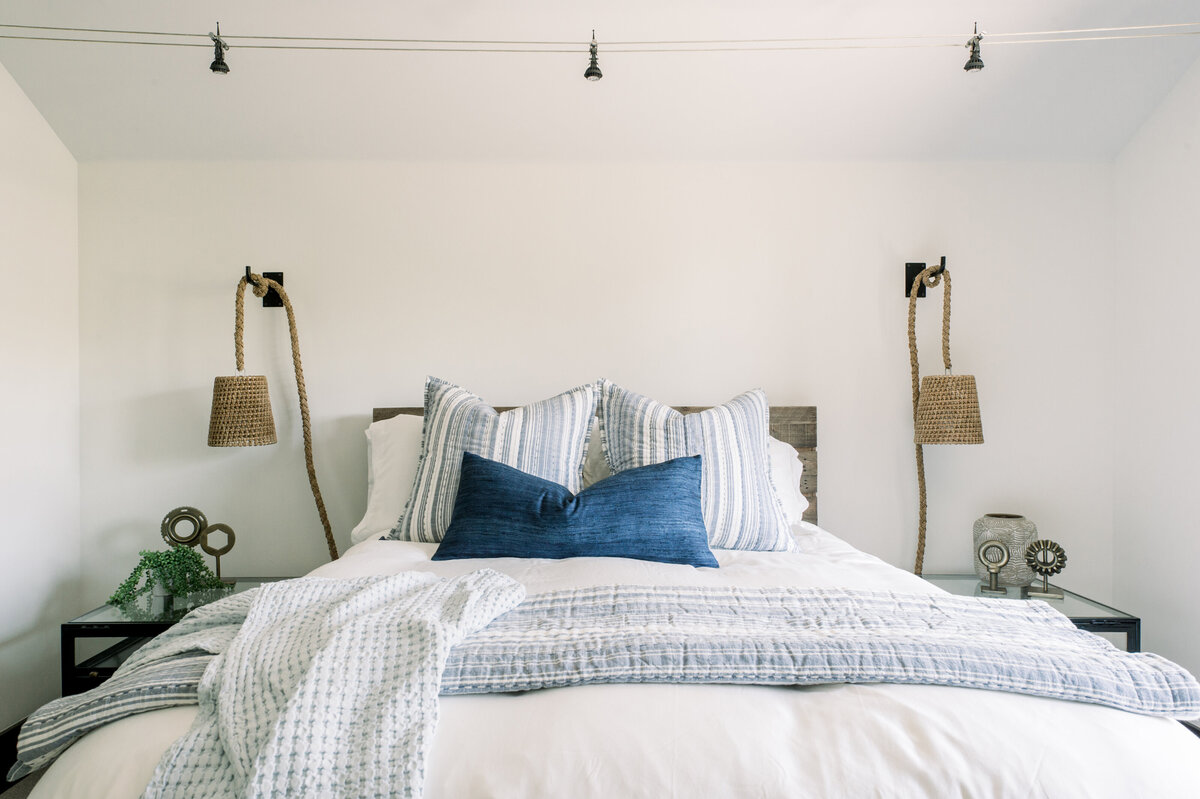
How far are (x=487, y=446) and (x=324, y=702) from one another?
1202mm

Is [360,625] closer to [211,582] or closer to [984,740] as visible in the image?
[984,740]

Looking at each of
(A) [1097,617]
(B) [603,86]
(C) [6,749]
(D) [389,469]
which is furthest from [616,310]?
(C) [6,749]

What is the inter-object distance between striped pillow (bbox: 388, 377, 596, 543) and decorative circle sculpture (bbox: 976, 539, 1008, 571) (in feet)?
4.61

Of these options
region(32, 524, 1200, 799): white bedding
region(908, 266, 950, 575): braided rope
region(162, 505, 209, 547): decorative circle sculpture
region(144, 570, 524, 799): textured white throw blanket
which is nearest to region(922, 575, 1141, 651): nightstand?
region(908, 266, 950, 575): braided rope

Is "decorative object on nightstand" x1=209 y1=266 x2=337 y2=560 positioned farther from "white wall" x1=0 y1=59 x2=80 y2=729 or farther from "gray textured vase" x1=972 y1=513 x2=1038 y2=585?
"gray textured vase" x1=972 y1=513 x2=1038 y2=585

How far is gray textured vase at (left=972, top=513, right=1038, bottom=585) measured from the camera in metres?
2.35

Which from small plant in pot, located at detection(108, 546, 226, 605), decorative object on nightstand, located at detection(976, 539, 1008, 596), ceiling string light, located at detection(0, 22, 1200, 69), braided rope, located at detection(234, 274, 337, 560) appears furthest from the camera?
braided rope, located at detection(234, 274, 337, 560)

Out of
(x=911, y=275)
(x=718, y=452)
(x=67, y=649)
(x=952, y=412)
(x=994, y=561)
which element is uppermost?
(x=911, y=275)

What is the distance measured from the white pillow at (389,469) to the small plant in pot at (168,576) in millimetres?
471

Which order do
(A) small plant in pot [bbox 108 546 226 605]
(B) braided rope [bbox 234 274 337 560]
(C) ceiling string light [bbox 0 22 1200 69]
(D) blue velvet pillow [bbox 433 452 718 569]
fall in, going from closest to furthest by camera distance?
1. (D) blue velvet pillow [bbox 433 452 718 569]
2. (A) small plant in pot [bbox 108 546 226 605]
3. (C) ceiling string light [bbox 0 22 1200 69]
4. (B) braided rope [bbox 234 274 337 560]

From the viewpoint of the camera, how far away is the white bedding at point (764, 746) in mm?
833

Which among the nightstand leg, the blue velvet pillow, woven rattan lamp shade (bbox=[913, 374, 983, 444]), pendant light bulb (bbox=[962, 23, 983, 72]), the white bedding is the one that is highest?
pendant light bulb (bbox=[962, 23, 983, 72])

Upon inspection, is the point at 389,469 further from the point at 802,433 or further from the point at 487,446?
the point at 802,433

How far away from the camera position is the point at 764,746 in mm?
870
